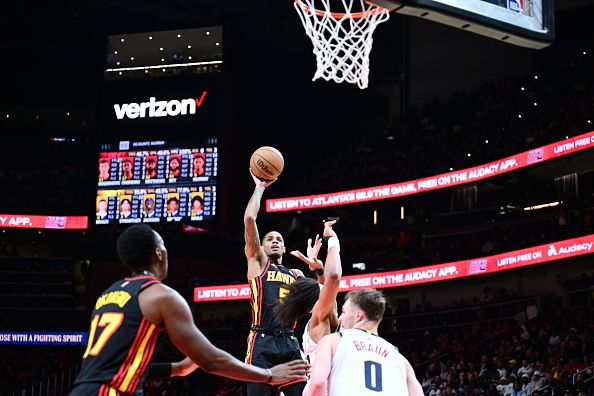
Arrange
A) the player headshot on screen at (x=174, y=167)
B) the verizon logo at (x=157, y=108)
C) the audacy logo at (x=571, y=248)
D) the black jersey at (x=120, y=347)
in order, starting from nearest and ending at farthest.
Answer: the black jersey at (x=120, y=347), the audacy logo at (x=571, y=248), the player headshot on screen at (x=174, y=167), the verizon logo at (x=157, y=108)

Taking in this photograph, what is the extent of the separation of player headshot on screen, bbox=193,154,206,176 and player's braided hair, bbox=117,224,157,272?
2151 cm

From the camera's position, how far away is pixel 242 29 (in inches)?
1195

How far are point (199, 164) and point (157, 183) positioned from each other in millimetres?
1319

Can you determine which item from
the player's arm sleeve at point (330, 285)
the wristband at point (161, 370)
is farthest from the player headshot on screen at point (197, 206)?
the wristband at point (161, 370)

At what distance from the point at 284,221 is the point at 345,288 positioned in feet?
20.6

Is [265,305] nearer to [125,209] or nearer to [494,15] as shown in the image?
[494,15]

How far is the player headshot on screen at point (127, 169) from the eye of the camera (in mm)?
26214

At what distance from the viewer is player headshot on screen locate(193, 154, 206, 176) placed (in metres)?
25.8

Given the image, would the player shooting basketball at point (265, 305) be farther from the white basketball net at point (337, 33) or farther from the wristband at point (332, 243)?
the white basketball net at point (337, 33)

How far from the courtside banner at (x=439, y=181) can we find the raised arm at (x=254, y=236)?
16.8 metres

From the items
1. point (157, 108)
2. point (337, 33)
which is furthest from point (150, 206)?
point (337, 33)

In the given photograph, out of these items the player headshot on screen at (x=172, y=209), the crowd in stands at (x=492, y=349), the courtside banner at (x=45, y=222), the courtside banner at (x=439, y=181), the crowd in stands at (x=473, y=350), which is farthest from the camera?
the courtside banner at (x=45, y=222)

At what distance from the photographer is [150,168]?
26.2m

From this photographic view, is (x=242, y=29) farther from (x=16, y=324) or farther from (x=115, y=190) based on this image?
(x=16, y=324)
